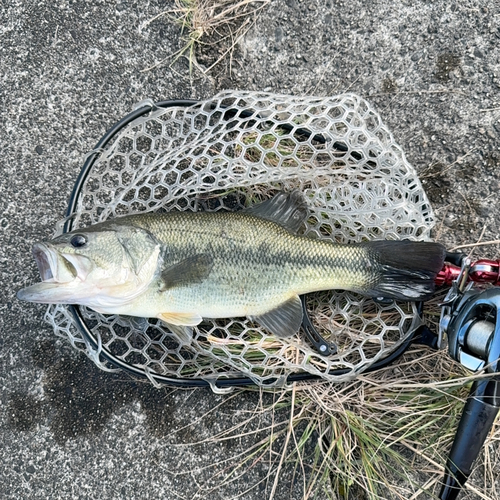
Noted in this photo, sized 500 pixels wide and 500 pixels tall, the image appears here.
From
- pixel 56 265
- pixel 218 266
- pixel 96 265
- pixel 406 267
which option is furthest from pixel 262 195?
pixel 56 265

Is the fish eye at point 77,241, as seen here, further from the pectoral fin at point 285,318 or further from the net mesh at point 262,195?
the pectoral fin at point 285,318

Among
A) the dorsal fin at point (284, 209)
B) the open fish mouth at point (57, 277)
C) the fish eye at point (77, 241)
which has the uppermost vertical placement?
the dorsal fin at point (284, 209)

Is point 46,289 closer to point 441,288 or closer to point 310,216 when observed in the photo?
point 310,216

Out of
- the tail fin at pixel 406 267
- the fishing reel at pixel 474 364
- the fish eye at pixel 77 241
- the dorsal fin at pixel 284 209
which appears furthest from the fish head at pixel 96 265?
the fishing reel at pixel 474 364

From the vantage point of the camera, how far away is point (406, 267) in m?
2.24

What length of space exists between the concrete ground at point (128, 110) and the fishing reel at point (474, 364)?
2.24 feet

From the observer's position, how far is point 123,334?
2.66 metres

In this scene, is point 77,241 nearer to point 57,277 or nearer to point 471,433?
point 57,277

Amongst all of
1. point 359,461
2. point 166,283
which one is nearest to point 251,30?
point 166,283

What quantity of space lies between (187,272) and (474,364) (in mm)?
1319

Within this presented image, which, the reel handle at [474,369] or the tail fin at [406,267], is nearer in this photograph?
the reel handle at [474,369]

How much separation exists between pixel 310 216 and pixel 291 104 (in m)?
0.60

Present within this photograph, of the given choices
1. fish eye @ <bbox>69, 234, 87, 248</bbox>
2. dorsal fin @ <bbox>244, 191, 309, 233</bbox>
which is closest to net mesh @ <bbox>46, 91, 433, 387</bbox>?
dorsal fin @ <bbox>244, 191, 309, 233</bbox>

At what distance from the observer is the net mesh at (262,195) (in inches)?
95.3
